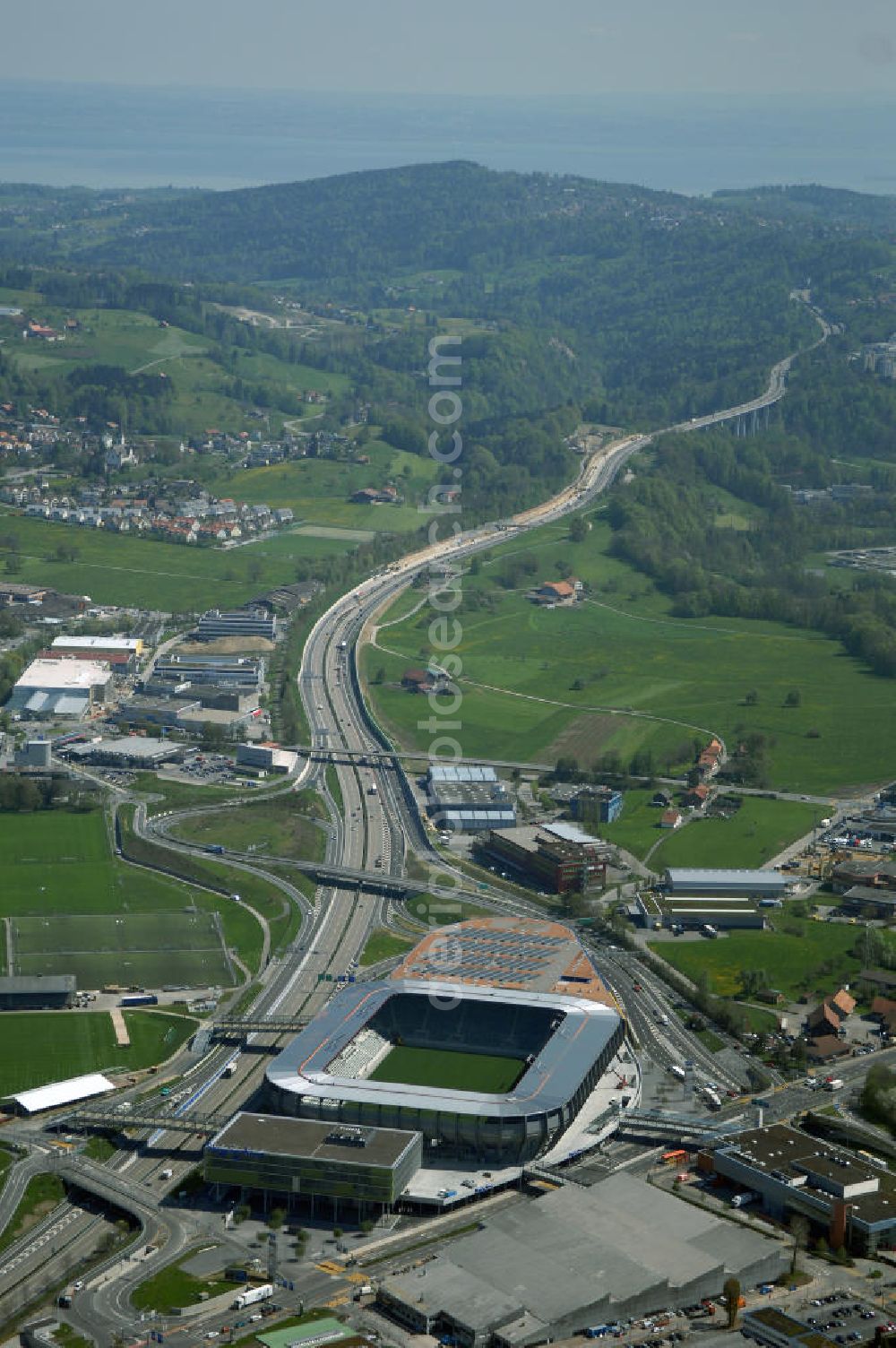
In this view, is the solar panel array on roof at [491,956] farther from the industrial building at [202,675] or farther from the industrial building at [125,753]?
the industrial building at [202,675]

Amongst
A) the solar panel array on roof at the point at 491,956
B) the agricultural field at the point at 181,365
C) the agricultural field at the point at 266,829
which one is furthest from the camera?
the agricultural field at the point at 181,365

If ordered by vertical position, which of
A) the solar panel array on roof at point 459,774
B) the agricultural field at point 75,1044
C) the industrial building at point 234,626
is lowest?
the agricultural field at point 75,1044

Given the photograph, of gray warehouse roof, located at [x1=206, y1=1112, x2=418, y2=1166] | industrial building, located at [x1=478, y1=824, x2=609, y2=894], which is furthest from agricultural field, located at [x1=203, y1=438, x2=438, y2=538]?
gray warehouse roof, located at [x1=206, y1=1112, x2=418, y2=1166]

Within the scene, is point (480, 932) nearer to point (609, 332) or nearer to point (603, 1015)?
point (603, 1015)

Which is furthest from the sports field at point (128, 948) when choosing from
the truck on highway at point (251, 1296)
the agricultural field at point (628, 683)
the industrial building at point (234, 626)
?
the industrial building at point (234, 626)

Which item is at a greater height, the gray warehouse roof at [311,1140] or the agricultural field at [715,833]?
the gray warehouse roof at [311,1140]

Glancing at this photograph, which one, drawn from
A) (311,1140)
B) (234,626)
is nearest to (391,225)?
(234,626)

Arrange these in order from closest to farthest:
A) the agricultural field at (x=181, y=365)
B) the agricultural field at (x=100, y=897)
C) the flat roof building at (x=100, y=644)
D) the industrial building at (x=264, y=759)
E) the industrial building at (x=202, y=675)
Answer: the agricultural field at (x=100, y=897)
the industrial building at (x=264, y=759)
the industrial building at (x=202, y=675)
the flat roof building at (x=100, y=644)
the agricultural field at (x=181, y=365)

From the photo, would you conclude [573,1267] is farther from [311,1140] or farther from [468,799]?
[468,799]

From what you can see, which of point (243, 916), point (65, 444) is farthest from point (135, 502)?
point (243, 916)
